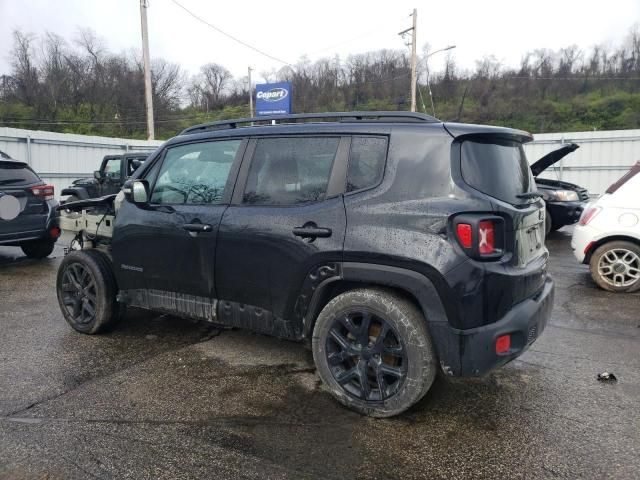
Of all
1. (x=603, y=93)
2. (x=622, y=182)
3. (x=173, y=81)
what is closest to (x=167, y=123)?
(x=173, y=81)

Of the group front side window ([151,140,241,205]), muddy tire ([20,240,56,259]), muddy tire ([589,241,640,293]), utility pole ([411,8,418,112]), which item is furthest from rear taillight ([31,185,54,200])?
utility pole ([411,8,418,112])

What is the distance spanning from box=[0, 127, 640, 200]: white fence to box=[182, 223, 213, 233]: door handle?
43.5 feet

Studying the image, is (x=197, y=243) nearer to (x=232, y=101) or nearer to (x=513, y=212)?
(x=513, y=212)

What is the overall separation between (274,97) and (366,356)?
86.9 ft

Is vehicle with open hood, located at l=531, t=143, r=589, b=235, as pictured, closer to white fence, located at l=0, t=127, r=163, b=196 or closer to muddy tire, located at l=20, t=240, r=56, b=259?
muddy tire, located at l=20, t=240, r=56, b=259

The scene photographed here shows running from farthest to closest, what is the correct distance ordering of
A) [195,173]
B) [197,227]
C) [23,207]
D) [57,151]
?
[57,151] < [23,207] < [195,173] < [197,227]

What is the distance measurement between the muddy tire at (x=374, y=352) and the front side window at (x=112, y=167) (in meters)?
9.06

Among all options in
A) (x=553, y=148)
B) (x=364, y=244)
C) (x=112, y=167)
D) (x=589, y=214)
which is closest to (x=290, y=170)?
(x=364, y=244)

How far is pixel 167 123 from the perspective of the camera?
5134 cm

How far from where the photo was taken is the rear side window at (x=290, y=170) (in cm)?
311

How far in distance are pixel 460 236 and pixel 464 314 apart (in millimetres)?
414

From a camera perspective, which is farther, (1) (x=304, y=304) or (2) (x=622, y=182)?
(2) (x=622, y=182)

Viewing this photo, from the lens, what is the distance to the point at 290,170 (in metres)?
Result: 3.27

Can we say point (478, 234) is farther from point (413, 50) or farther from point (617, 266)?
point (413, 50)
